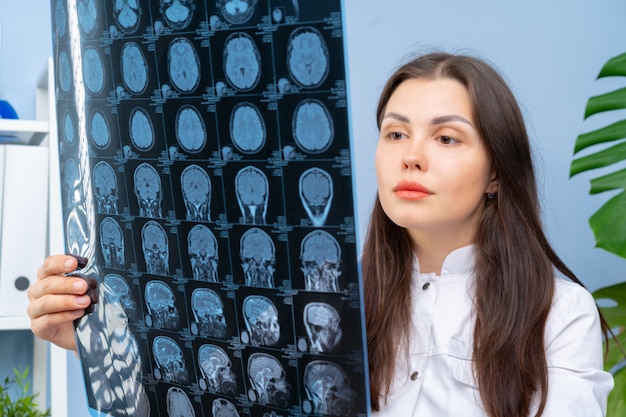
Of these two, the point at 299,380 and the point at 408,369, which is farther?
the point at 408,369

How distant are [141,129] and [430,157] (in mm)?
315

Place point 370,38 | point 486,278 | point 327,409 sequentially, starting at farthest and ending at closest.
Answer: point 370,38 < point 486,278 < point 327,409

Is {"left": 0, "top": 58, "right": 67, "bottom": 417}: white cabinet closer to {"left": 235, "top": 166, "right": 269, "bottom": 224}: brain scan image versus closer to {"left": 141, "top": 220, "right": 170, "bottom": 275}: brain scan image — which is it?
{"left": 141, "top": 220, "right": 170, "bottom": 275}: brain scan image

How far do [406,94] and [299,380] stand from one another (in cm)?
40

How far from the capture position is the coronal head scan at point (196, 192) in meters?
0.63

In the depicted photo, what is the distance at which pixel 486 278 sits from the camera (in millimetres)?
918

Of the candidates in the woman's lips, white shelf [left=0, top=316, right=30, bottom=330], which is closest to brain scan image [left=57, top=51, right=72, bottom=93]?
the woman's lips

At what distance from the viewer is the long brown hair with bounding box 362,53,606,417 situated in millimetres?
854

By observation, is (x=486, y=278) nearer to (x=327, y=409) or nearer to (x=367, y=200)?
(x=327, y=409)

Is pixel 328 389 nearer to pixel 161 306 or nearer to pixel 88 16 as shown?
pixel 161 306

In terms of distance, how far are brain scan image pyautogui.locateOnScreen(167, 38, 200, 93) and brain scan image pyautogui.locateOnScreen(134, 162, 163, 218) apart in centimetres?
9

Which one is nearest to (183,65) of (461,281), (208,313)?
(208,313)

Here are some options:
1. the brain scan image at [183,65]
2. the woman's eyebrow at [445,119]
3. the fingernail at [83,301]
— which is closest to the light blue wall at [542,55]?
the woman's eyebrow at [445,119]

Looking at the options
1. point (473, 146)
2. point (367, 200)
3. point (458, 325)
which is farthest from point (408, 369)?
point (367, 200)
